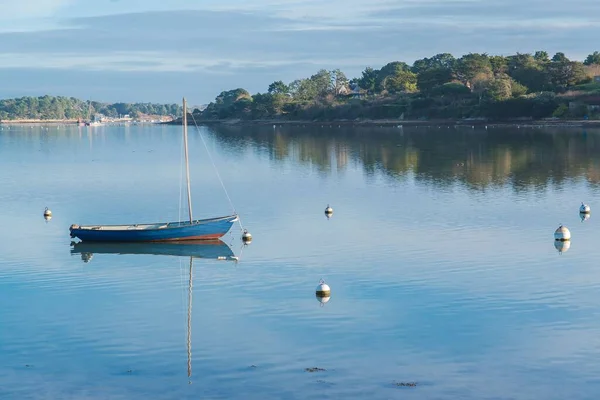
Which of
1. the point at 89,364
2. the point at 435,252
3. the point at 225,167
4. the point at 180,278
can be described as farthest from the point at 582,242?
the point at 225,167

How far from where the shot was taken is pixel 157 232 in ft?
105

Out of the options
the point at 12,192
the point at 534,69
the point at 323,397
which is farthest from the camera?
the point at 534,69

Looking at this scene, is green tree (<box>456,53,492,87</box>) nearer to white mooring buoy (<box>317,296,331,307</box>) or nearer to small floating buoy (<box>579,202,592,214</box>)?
small floating buoy (<box>579,202,592,214</box>)

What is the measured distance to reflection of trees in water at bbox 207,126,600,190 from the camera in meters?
54.1

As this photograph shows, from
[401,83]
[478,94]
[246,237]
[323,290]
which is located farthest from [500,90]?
[323,290]

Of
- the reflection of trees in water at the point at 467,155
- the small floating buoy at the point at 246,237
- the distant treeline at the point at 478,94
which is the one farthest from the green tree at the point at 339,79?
the small floating buoy at the point at 246,237

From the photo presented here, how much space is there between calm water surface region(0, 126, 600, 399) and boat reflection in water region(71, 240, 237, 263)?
191 millimetres

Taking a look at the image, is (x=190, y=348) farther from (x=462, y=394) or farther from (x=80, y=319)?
(x=462, y=394)

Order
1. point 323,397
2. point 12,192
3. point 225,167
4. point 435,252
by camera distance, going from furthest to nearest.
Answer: point 225,167
point 12,192
point 435,252
point 323,397

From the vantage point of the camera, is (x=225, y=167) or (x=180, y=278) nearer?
(x=180, y=278)

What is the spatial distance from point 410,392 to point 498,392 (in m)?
1.65

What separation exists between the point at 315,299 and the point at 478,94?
11462 centimetres

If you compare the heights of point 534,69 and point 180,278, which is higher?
point 534,69

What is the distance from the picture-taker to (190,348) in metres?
19.8
